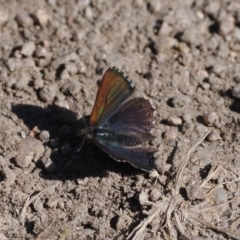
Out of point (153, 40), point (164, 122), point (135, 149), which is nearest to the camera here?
point (135, 149)

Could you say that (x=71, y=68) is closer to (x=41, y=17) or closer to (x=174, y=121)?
(x=41, y=17)

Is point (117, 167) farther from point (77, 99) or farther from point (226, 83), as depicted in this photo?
point (226, 83)

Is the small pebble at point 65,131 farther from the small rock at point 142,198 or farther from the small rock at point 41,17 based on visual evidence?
the small rock at point 41,17

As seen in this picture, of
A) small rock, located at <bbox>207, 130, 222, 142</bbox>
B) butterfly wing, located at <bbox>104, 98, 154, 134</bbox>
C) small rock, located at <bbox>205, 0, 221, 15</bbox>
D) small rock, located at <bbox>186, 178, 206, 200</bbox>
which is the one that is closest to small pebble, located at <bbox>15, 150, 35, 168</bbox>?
butterfly wing, located at <bbox>104, 98, 154, 134</bbox>

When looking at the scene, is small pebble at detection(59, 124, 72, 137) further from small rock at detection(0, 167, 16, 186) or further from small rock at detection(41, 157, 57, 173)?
small rock at detection(0, 167, 16, 186)

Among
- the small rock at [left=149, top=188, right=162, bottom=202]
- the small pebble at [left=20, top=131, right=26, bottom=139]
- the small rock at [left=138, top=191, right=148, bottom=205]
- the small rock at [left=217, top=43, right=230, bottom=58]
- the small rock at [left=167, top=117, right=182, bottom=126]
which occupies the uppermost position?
the small rock at [left=217, top=43, right=230, bottom=58]

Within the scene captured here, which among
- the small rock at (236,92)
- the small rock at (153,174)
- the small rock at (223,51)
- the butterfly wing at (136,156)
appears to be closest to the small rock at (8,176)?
the butterfly wing at (136,156)

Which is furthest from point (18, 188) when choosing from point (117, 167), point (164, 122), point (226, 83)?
point (226, 83)
